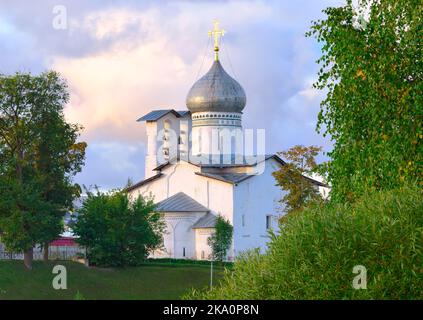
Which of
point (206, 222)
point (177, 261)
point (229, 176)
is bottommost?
point (177, 261)

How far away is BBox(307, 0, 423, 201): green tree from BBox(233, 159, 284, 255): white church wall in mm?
42722

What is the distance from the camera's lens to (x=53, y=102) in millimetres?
50344

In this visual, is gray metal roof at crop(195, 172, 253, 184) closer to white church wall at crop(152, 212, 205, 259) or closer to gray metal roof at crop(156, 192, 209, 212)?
gray metal roof at crop(156, 192, 209, 212)

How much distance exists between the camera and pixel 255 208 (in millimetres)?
68812

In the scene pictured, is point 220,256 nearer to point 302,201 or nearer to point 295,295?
point 302,201

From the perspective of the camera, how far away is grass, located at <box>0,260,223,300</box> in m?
47.1

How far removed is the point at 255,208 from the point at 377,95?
46.2 metres

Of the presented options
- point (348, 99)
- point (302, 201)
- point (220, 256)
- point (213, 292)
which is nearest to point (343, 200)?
point (348, 99)

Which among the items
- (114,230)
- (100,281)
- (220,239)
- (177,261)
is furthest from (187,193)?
(100,281)

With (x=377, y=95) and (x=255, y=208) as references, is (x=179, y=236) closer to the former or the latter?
(x=255, y=208)

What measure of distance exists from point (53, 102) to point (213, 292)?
33.1 metres

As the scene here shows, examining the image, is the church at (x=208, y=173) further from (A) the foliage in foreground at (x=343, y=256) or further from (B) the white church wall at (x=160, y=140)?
(A) the foliage in foreground at (x=343, y=256)

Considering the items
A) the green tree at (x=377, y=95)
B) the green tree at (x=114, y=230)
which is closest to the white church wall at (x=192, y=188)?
the green tree at (x=114, y=230)

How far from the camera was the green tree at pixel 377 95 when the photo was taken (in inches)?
879
